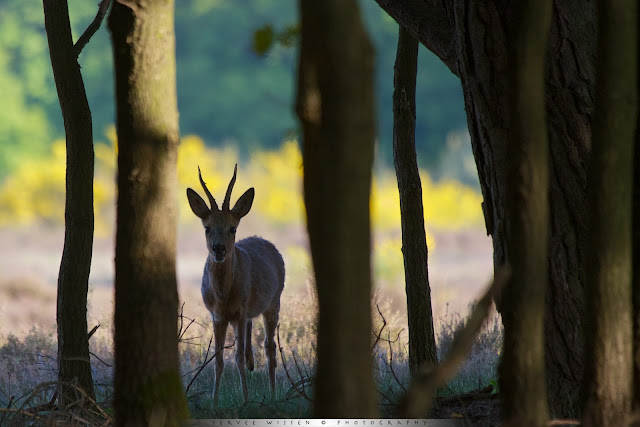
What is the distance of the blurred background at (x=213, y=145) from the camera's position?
1035 inches

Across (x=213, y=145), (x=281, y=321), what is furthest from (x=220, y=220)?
(x=213, y=145)

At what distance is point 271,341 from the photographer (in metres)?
9.03

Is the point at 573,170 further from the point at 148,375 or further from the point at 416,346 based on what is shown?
the point at 416,346

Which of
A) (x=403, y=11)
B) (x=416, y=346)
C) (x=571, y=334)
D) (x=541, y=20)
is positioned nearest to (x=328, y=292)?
(x=541, y=20)

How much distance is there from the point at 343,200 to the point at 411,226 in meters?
4.53

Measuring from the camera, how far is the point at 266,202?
2730 cm

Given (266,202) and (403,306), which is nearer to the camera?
(403,306)

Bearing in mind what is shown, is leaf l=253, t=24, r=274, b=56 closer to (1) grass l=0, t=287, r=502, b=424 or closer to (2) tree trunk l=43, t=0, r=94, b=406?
(2) tree trunk l=43, t=0, r=94, b=406

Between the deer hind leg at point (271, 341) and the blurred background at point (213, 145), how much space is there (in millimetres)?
12601

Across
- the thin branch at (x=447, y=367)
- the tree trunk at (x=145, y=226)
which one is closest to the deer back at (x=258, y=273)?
the tree trunk at (x=145, y=226)

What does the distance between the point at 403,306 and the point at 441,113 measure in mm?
14255

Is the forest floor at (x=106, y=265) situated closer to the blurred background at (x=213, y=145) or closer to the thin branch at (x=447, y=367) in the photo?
the blurred background at (x=213, y=145)

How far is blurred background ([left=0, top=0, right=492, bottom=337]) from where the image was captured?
2630cm

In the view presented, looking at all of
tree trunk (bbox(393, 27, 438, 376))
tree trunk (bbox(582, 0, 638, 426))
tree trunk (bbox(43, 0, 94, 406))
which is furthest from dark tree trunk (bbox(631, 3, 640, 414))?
tree trunk (bbox(43, 0, 94, 406))
